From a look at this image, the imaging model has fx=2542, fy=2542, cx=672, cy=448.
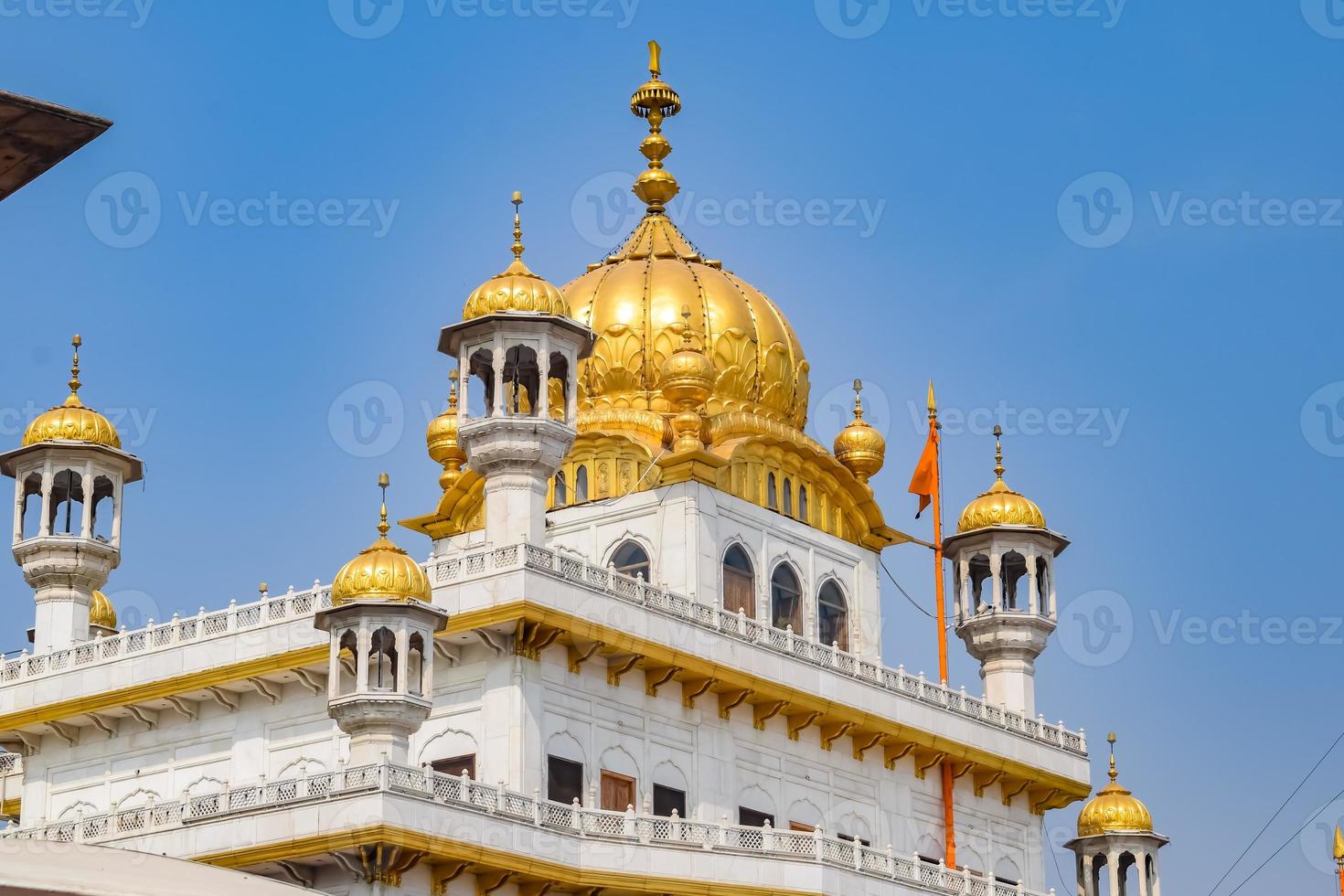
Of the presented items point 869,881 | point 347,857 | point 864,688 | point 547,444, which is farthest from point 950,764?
point 347,857

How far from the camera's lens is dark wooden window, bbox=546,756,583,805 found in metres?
36.1

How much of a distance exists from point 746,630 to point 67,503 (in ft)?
39.2

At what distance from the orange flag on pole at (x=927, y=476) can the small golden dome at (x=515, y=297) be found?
1038 cm

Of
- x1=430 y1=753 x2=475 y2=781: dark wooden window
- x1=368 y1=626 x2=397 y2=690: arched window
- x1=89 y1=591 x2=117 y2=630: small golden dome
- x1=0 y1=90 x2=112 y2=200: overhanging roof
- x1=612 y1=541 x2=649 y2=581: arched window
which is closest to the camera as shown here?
x1=0 y1=90 x2=112 y2=200: overhanging roof

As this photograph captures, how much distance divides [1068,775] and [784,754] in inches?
288

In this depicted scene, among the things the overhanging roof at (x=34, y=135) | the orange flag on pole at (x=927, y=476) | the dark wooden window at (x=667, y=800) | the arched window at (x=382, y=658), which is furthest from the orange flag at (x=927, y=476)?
the overhanging roof at (x=34, y=135)

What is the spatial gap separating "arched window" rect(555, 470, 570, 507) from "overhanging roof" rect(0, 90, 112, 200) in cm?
3204

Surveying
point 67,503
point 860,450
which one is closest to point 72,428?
point 67,503

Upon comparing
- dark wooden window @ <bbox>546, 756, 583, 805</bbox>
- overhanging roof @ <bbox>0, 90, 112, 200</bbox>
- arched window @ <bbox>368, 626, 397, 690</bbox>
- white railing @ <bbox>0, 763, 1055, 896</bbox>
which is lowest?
overhanging roof @ <bbox>0, 90, 112, 200</bbox>

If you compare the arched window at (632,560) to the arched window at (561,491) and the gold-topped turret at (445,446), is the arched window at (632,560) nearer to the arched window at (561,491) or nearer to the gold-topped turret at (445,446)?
the arched window at (561,491)

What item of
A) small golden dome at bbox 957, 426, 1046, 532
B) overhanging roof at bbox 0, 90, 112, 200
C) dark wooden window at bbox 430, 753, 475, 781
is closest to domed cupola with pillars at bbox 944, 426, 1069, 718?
small golden dome at bbox 957, 426, 1046, 532

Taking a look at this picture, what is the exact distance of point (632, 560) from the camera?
1662 inches

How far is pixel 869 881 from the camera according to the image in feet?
121

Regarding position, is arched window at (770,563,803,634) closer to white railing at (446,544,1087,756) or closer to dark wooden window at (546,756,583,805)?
white railing at (446,544,1087,756)
